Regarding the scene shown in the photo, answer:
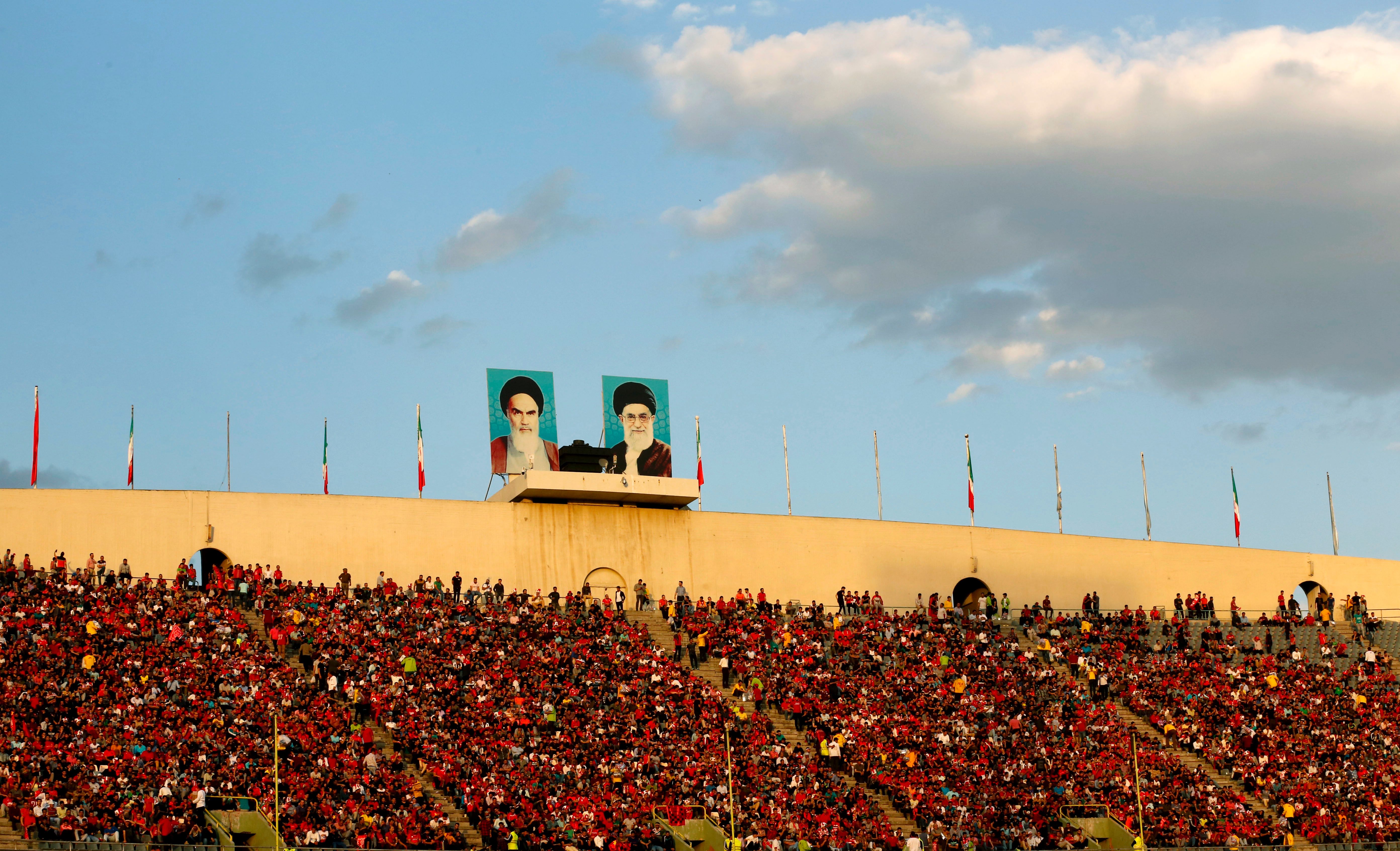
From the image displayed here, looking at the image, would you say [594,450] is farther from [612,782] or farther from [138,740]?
[138,740]

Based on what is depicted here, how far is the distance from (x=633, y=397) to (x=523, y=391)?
13.4 ft

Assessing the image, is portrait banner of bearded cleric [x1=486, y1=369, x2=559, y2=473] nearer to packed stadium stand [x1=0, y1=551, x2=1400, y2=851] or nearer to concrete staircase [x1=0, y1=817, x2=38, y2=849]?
packed stadium stand [x1=0, y1=551, x2=1400, y2=851]

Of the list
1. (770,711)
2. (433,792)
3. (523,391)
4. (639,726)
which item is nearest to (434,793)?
(433,792)

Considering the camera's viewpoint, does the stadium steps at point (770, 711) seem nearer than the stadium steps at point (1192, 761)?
Yes

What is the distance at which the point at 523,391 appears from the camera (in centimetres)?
5912

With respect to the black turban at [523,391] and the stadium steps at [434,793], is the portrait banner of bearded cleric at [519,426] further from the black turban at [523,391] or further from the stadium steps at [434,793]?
the stadium steps at [434,793]

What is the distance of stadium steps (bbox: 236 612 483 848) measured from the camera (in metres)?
39.5

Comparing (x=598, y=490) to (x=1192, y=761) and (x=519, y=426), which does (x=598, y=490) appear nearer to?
(x=519, y=426)

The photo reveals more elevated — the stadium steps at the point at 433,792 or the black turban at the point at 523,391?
the black turban at the point at 523,391

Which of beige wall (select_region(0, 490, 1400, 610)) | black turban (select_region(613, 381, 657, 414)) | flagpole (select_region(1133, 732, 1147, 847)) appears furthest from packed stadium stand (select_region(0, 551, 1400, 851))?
black turban (select_region(613, 381, 657, 414))

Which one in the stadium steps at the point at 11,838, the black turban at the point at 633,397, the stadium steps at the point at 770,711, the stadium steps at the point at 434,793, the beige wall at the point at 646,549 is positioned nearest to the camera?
the stadium steps at the point at 11,838

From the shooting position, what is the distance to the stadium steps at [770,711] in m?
44.6

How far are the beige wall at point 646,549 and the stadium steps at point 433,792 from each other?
979cm

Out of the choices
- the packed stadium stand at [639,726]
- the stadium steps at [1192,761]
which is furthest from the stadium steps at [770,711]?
the stadium steps at [1192,761]
